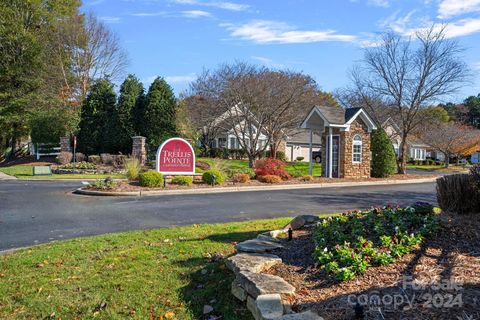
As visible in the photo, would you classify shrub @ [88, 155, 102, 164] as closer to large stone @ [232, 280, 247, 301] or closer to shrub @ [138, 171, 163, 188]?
shrub @ [138, 171, 163, 188]

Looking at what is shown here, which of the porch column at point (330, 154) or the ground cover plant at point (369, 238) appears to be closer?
the ground cover plant at point (369, 238)

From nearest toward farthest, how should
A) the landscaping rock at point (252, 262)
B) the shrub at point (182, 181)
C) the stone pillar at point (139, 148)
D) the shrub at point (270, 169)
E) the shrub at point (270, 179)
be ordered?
the landscaping rock at point (252, 262), the shrub at point (182, 181), the shrub at point (270, 179), the shrub at point (270, 169), the stone pillar at point (139, 148)

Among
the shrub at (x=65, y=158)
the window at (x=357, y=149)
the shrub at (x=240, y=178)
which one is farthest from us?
the shrub at (x=65, y=158)

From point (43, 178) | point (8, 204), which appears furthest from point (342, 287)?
point (43, 178)

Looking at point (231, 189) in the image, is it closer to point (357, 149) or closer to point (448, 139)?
point (357, 149)

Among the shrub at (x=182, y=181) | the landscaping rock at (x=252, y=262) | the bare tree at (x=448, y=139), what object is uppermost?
the bare tree at (x=448, y=139)

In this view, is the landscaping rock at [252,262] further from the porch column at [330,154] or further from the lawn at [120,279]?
the porch column at [330,154]

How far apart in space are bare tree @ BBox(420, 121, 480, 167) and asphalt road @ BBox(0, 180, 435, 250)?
31.1 metres

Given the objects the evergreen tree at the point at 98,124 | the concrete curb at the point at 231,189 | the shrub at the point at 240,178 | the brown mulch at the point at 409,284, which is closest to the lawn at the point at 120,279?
the brown mulch at the point at 409,284

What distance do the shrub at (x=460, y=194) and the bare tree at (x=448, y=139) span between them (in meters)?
38.9

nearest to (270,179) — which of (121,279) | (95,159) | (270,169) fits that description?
(270,169)

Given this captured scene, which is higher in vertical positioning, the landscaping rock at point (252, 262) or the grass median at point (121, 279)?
the landscaping rock at point (252, 262)

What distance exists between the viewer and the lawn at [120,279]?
4.12 metres

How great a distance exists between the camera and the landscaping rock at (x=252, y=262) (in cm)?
442
